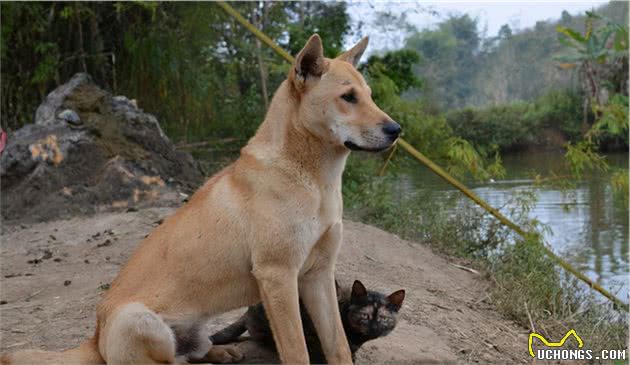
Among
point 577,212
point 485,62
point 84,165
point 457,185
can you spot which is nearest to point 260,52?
point 84,165

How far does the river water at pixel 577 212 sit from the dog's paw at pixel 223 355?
5.37 metres

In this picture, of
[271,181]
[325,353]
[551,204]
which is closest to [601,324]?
[325,353]

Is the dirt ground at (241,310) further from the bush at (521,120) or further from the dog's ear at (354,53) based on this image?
the bush at (521,120)

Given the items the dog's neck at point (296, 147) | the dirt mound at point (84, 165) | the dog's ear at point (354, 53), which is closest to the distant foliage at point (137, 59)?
the dirt mound at point (84, 165)

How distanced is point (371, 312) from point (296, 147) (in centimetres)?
100

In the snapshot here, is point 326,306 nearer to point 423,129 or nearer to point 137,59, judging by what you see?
point 423,129

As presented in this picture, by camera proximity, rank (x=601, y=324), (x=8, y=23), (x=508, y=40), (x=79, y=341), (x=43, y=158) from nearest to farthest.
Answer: (x=79, y=341) < (x=601, y=324) < (x=43, y=158) < (x=8, y=23) < (x=508, y=40)

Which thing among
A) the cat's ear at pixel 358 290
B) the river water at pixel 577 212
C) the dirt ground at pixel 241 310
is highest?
the cat's ear at pixel 358 290

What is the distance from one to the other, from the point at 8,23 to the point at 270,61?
13.9ft

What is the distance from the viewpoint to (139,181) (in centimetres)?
946

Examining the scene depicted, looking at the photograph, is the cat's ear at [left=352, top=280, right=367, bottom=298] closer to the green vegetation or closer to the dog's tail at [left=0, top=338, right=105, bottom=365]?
the dog's tail at [left=0, top=338, right=105, bottom=365]

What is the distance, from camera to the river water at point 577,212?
31.2 feet

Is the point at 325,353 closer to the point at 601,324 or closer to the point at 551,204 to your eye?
the point at 601,324

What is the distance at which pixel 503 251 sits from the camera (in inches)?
359
